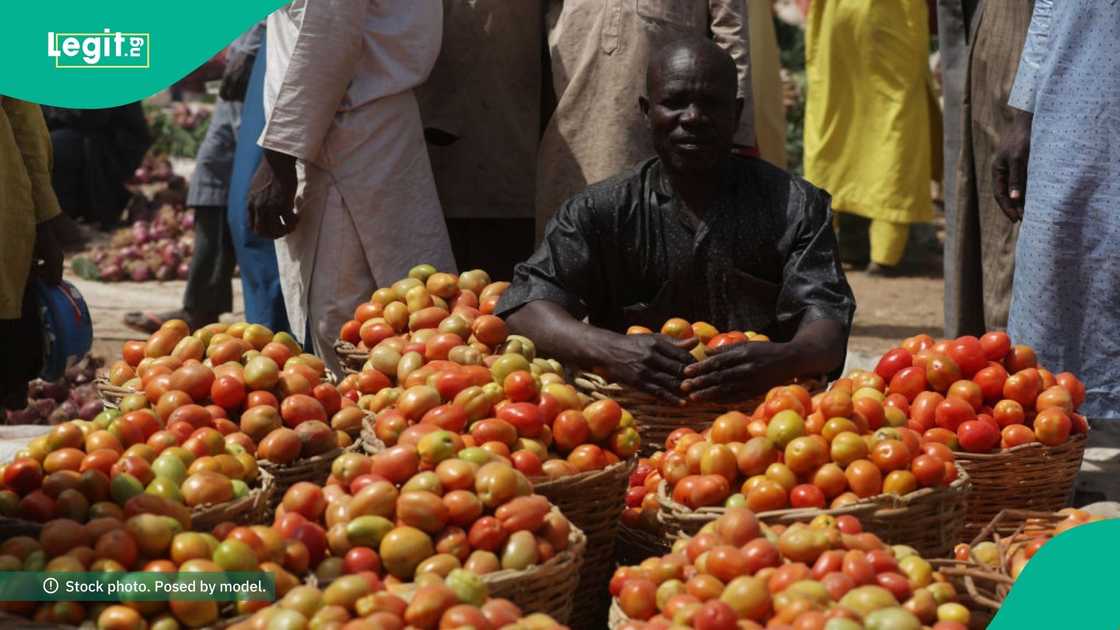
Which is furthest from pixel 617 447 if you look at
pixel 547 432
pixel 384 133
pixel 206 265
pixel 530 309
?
pixel 206 265

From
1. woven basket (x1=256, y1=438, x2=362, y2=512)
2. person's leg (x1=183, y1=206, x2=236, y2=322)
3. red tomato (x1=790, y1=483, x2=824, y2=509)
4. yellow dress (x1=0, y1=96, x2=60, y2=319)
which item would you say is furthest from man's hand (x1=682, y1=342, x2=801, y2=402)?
person's leg (x1=183, y1=206, x2=236, y2=322)

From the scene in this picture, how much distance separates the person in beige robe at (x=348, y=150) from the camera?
470 cm

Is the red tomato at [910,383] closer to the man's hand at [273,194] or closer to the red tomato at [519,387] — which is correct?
the red tomato at [519,387]

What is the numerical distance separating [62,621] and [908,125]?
22.1ft

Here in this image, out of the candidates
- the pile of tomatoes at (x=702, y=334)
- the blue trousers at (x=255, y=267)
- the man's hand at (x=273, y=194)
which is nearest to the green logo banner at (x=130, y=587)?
the pile of tomatoes at (x=702, y=334)

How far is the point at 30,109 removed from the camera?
16.9 feet

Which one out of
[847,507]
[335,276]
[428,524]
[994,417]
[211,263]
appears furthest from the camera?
[211,263]

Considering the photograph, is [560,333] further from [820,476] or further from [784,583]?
[784,583]

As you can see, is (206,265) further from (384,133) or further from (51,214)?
(384,133)

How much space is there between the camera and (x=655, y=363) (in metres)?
3.79

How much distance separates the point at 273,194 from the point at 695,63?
1.54m

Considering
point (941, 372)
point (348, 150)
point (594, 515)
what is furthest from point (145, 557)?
point (348, 150)

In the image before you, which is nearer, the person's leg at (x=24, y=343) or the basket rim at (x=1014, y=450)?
the basket rim at (x=1014, y=450)

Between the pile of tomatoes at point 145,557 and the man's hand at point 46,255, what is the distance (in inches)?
107
